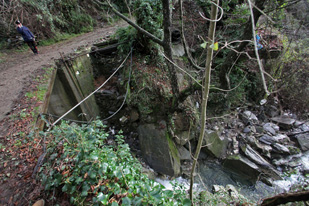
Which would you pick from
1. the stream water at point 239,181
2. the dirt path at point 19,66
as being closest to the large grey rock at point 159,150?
the stream water at point 239,181

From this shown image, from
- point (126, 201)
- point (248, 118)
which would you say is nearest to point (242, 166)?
point (248, 118)

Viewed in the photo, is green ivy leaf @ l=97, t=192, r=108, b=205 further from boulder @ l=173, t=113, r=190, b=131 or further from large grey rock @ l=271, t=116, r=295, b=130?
large grey rock @ l=271, t=116, r=295, b=130

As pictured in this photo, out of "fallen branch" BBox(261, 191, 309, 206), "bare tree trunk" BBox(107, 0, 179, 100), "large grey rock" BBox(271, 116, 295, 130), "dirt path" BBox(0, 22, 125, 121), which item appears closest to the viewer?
"fallen branch" BBox(261, 191, 309, 206)

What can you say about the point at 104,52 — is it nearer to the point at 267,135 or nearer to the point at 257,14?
the point at 257,14

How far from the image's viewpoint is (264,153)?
4855 millimetres

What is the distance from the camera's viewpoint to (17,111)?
3.17 metres

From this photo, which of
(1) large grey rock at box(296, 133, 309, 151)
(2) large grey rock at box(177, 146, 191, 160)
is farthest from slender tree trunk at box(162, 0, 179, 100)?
(1) large grey rock at box(296, 133, 309, 151)

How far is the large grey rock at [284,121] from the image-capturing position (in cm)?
552

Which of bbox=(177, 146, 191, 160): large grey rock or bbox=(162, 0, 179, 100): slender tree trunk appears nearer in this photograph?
bbox=(162, 0, 179, 100): slender tree trunk

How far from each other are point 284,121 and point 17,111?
26.5 ft

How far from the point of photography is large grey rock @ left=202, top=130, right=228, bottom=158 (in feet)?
15.7

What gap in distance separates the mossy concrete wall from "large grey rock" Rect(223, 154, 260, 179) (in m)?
4.72

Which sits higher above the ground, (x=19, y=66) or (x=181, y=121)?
(x=19, y=66)

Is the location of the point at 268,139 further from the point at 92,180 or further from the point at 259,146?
the point at 92,180
